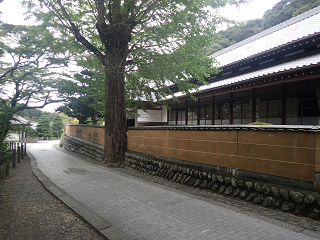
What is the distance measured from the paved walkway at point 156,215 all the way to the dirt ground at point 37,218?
205mm

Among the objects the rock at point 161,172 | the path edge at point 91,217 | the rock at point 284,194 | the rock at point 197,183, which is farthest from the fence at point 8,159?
the rock at point 284,194

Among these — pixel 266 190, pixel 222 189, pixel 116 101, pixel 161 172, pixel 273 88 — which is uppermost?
pixel 273 88

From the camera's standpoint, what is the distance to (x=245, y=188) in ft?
16.3

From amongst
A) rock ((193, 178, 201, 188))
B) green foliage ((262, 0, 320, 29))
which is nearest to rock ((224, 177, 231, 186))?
rock ((193, 178, 201, 188))

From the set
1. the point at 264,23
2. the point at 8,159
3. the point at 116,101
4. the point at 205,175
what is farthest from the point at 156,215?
the point at 264,23

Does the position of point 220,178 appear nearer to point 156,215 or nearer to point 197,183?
point 197,183

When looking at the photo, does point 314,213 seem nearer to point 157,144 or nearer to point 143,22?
point 157,144

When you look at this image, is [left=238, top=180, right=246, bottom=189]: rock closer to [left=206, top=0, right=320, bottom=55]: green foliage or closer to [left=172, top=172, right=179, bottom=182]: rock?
[left=172, top=172, right=179, bottom=182]: rock

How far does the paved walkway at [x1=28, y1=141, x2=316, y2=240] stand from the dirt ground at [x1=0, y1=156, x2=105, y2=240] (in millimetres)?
205

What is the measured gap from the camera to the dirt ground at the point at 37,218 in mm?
3521

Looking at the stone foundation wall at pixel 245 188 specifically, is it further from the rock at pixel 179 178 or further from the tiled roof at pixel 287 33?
the tiled roof at pixel 287 33

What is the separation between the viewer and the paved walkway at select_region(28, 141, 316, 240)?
135 inches

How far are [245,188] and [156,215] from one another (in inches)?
88.3

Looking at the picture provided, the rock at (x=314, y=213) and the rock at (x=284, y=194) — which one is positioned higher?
the rock at (x=284, y=194)
